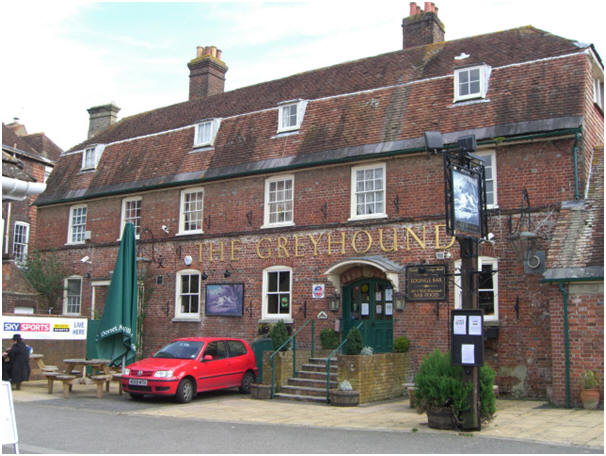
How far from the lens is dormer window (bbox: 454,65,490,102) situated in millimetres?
17281

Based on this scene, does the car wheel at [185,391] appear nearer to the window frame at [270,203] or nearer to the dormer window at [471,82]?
the window frame at [270,203]

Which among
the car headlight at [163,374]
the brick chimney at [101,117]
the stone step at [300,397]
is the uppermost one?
the brick chimney at [101,117]

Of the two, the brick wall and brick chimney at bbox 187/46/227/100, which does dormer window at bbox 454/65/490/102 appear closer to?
the brick wall

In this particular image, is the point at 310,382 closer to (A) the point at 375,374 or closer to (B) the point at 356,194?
(A) the point at 375,374

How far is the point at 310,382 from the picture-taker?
15938 millimetres

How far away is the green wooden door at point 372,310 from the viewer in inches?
683

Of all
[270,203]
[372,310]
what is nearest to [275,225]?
[270,203]

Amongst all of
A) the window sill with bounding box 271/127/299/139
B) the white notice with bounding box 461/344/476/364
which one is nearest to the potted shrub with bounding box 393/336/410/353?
the white notice with bounding box 461/344/476/364

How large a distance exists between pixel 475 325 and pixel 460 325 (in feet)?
0.83

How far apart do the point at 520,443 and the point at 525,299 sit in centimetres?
601

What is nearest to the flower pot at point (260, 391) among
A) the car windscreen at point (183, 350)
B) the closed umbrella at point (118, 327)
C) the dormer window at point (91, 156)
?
the car windscreen at point (183, 350)

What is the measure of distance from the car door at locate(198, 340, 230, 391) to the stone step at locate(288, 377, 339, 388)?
1649 millimetres

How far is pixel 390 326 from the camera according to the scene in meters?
17.3

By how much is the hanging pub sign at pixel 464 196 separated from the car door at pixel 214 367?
713 centimetres
